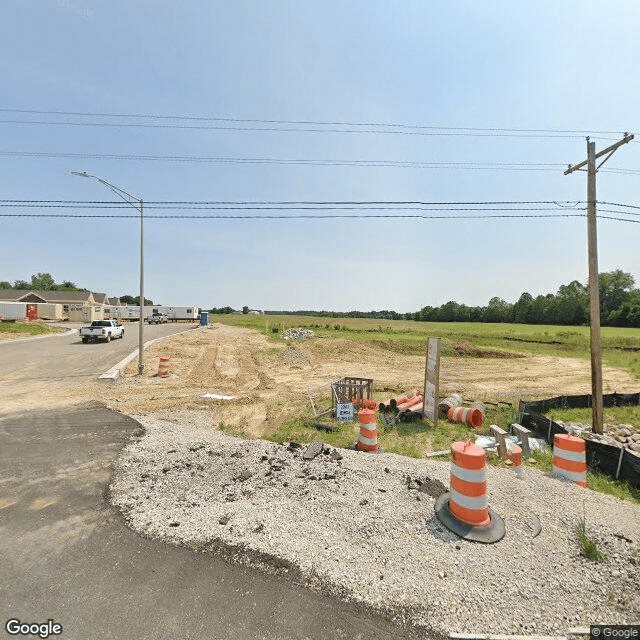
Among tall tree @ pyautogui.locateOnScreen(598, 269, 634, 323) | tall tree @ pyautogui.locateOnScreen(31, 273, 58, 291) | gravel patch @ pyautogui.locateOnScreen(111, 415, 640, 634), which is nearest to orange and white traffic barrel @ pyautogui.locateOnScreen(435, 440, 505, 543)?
gravel patch @ pyautogui.locateOnScreen(111, 415, 640, 634)

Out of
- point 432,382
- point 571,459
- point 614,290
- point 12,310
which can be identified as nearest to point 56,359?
point 432,382

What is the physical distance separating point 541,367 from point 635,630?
2507 cm

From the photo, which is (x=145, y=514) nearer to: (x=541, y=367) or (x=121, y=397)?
(x=121, y=397)

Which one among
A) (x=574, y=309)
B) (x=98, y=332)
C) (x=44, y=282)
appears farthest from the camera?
(x=44, y=282)

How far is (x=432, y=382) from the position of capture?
10.2 m

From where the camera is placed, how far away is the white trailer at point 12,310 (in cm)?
5288

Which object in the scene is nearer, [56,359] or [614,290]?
[56,359]

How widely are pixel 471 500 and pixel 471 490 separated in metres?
0.13

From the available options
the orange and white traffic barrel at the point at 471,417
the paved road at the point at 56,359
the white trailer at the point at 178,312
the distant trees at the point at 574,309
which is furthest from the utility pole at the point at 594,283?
the distant trees at the point at 574,309

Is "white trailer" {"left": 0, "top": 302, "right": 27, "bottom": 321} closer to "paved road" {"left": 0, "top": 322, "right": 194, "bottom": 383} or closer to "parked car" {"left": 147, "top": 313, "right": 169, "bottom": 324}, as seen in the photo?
"parked car" {"left": 147, "top": 313, "right": 169, "bottom": 324}

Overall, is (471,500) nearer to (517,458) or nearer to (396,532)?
(396,532)

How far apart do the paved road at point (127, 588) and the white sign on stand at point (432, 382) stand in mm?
7357

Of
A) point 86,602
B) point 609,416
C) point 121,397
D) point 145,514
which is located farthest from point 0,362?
point 609,416

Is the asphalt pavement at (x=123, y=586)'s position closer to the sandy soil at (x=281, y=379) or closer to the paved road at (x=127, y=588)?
the paved road at (x=127, y=588)
